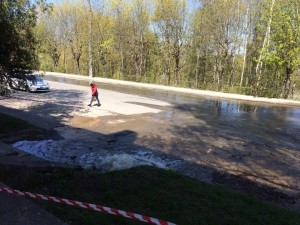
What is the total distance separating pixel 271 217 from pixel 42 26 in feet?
217

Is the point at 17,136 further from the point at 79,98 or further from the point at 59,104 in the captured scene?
the point at 79,98

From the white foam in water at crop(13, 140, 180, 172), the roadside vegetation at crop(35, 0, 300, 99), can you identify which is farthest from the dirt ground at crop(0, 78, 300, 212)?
the roadside vegetation at crop(35, 0, 300, 99)

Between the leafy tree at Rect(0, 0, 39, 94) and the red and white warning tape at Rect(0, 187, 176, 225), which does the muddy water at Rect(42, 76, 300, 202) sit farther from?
the red and white warning tape at Rect(0, 187, 176, 225)

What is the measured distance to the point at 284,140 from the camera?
1548 cm

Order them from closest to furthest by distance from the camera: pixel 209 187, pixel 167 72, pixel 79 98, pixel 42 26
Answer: pixel 209 187
pixel 79 98
pixel 167 72
pixel 42 26

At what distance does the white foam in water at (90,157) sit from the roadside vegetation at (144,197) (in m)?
1.03

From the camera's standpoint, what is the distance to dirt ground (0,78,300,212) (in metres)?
9.96

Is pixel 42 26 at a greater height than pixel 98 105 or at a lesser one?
greater

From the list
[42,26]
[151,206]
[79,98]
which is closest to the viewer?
[151,206]

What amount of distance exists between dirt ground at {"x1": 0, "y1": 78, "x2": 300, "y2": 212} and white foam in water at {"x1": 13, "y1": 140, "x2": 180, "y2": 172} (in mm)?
428

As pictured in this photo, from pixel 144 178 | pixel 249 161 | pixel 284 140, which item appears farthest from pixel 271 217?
pixel 284 140

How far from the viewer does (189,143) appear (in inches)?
554

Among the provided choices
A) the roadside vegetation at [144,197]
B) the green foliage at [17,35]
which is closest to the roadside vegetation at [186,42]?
the green foliage at [17,35]

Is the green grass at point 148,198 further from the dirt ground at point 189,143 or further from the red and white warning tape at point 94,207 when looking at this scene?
the dirt ground at point 189,143
